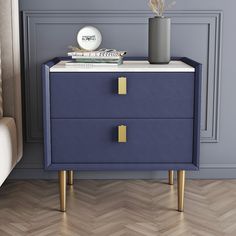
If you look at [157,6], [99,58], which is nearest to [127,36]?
[157,6]

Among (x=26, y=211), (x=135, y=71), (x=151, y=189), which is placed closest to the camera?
(x=135, y=71)

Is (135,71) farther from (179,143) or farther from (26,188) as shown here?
(26,188)

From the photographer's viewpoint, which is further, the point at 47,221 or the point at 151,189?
the point at 151,189

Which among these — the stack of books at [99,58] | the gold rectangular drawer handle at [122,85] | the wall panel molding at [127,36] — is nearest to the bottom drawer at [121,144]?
the gold rectangular drawer handle at [122,85]

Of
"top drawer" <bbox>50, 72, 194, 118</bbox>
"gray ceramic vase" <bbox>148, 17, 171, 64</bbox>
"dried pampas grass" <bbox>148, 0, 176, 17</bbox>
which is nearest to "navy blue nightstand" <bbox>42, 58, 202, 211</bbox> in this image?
"top drawer" <bbox>50, 72, 194, 118</bbox>

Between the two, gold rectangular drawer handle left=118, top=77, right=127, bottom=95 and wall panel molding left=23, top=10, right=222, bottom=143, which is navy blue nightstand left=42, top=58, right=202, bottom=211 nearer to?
gold rectangular drawer handle left=118, top=77, right=127, bottom=95

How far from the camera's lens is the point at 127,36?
2111mm

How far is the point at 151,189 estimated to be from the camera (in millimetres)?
2074

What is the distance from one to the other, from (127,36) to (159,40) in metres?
0.26

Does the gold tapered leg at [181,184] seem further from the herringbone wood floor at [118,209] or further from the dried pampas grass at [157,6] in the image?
the dried pampas grass at [157,6]

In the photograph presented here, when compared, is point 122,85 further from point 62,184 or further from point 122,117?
point 62,184

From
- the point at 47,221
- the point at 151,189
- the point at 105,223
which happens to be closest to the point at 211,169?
the point at 151,189

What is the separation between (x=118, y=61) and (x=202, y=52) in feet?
1.54

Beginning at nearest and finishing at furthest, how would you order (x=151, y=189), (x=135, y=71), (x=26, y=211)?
(x=135, y=71) → (x=26, y=211) → (x=151, y=189)
